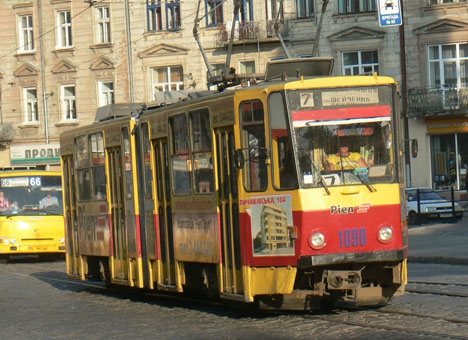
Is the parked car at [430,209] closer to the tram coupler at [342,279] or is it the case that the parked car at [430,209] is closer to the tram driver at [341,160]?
the tram coupler at [342,279]

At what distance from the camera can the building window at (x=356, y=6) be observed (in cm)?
4575

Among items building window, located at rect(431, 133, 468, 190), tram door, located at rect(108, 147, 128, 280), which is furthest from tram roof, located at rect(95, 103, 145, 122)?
building window, located at rect(431, 133, 468, 190)

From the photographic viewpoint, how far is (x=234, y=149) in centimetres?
1368

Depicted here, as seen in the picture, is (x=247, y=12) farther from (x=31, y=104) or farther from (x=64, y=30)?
(x=31, y=104)

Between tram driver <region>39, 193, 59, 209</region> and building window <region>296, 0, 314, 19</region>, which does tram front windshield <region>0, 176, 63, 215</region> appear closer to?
tram driver <region>39, 193, 59, 209</region>

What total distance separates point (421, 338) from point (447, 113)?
1343 inches

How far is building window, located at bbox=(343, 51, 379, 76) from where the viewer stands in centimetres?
4634

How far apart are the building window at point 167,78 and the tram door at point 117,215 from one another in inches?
1271

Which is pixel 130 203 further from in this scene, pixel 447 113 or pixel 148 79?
pixel 148 79

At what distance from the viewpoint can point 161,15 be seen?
50.2 m

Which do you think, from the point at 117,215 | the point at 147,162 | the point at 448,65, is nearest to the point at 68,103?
the point at 448,65

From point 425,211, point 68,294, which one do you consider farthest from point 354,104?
point 425,211

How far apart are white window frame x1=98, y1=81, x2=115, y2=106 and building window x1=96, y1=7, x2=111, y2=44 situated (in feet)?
6.13

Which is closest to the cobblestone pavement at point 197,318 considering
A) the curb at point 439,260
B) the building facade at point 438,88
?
the curb at point 439,260
